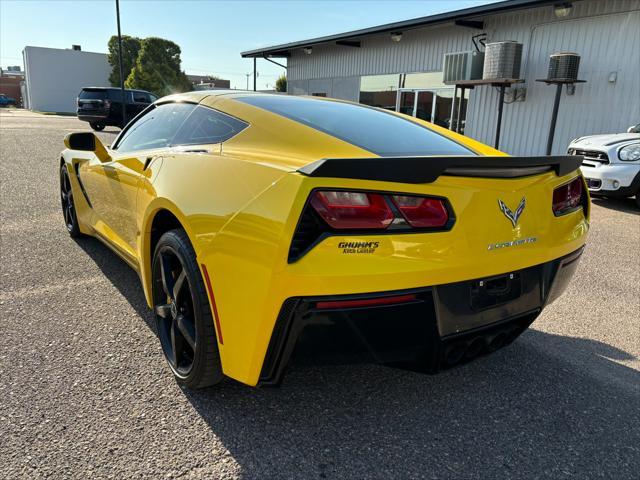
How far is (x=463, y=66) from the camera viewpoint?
1327cm

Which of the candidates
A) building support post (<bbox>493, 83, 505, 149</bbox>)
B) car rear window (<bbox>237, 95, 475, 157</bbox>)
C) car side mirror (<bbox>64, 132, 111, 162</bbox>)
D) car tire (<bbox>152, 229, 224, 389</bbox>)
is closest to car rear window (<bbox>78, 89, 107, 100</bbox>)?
building support post (<bbox>493, 83, 505, 149</bbox>)

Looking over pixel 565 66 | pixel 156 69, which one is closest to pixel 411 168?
pixel 565 66

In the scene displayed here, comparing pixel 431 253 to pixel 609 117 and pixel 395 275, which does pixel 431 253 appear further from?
pixel 609 117

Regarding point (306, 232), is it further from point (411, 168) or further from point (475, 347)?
point (475, 347)

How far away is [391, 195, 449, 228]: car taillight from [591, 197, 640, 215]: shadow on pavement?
23.8 ft

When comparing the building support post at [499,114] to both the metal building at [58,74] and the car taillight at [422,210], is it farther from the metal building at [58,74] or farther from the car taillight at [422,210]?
the metal building at [58,74]

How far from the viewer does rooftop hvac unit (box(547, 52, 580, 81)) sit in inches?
421

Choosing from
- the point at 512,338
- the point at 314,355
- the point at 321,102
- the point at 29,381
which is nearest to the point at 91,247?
the point at 29,381

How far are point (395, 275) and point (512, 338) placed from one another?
959 mm

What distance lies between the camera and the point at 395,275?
1.62 meters

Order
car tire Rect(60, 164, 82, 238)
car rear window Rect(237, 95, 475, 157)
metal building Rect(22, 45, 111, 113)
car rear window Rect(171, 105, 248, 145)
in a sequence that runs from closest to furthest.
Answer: car rear window Rect(237, 95, 475, 157) → car rear window Rect(171, 105, 248, 145) → car tire Rect(60, 164, 82, 238) → metal building Rect(22, 45, 111, 113)

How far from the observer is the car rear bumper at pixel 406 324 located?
163 centimetres

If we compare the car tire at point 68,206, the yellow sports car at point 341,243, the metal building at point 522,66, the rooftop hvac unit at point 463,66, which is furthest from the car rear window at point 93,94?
the yellow sports car at point 341,243

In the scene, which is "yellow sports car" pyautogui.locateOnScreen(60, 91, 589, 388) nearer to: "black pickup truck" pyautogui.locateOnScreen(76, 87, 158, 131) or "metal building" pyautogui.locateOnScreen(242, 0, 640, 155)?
"metal building" pyautogui.locateOnScreen(242, 0, 640, 155)
